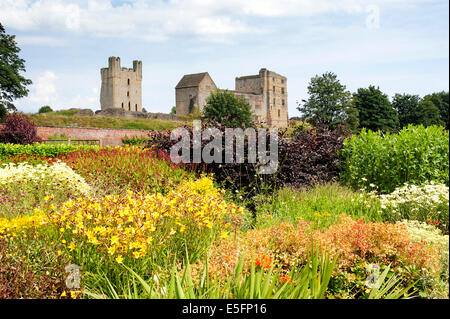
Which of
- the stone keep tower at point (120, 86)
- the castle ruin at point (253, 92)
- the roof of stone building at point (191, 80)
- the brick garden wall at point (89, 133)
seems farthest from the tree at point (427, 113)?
the stone keep tower at point (120, 86)

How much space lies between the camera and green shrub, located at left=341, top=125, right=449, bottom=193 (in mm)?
5907

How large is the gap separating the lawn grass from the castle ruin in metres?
12.9

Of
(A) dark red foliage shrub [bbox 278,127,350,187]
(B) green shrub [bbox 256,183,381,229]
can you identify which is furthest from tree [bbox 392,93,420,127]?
(B) green shrub [bbox 256,183,381,229]

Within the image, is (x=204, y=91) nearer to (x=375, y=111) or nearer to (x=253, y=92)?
(x=253, y=92)

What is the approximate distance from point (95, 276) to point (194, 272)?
2.75 ft

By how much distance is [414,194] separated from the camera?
5.67m

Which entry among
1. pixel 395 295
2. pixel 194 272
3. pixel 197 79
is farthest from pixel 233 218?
pixel 197 79

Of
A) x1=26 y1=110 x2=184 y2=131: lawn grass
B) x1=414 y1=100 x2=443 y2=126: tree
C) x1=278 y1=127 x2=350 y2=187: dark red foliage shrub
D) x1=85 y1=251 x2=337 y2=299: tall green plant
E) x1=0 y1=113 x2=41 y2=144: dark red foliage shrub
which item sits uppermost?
x1=414 y1=100 x2=443 y2=126: tree

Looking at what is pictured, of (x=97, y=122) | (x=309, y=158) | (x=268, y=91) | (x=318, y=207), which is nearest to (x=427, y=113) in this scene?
(x=268, y=91)

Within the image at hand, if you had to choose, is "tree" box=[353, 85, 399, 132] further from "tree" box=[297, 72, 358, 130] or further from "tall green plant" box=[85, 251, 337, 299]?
"tall green plant" box=[85, 251, 337, 299]

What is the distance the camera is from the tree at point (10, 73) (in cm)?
880

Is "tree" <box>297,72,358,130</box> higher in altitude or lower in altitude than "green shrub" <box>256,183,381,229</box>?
higher

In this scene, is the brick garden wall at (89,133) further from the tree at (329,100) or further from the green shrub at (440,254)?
the green shrub at (440,254)

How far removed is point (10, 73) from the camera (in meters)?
9.77
